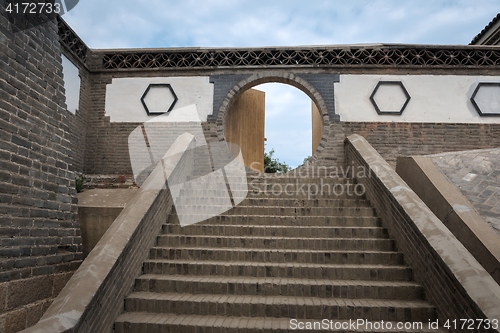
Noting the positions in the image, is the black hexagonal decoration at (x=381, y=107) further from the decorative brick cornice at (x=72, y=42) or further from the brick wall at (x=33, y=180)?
the decorative brick cornice at (x=72, y=42)

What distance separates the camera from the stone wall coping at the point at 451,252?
8.16 feet

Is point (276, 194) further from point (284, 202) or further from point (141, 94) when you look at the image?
point (141, 94)

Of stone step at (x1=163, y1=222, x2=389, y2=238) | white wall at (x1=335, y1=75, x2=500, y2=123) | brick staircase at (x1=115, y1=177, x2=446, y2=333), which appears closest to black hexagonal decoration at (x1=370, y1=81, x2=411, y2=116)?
white wall at (x1=335, y1=75, x2=500, y2=123)

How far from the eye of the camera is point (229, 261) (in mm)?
4059

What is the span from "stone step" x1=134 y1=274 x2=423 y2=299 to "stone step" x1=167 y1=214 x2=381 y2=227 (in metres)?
1.14

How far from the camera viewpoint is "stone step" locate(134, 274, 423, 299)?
342 cm

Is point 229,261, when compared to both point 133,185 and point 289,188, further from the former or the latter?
point 133,185

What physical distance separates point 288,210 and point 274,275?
1.45 meters

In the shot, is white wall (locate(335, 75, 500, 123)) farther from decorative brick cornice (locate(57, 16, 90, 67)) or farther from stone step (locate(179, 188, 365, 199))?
decorative brick cornice (locate(57, 16, 90, 67))

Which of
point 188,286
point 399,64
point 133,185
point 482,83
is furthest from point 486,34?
point 188,286

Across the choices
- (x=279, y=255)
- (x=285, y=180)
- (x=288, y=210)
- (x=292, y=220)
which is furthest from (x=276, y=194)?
(x=279, y=255)

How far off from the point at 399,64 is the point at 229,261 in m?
6.67

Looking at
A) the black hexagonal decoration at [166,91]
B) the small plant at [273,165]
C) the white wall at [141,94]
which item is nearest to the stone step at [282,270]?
the white wall at [141,94]

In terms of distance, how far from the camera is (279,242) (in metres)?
4.32
